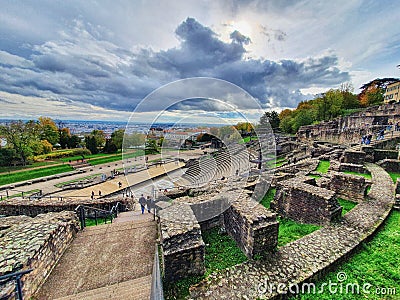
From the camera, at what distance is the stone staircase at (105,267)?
3471 millimetres

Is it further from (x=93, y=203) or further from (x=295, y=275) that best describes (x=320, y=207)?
(x=93, y=203)

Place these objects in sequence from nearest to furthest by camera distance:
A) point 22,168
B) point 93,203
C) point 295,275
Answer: point 295,275
point 93,203
point 22,168

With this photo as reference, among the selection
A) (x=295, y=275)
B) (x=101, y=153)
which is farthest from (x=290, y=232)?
(x=101, y=153)

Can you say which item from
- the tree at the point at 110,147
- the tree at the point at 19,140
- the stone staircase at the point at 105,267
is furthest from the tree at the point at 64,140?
the stone staircase at the point at 105,267

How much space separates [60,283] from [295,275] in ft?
16.8

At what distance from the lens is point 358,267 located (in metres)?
4.04

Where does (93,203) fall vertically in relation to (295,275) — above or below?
below

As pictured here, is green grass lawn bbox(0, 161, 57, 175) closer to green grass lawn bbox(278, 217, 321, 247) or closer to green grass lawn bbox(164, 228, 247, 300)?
green grass lawn bbox(164, 228, 247, 300)

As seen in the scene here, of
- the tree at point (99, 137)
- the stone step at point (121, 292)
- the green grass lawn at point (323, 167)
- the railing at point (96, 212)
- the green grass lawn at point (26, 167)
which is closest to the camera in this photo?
the stone step at point (121, 292)

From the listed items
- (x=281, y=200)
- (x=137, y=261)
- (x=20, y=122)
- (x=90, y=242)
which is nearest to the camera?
(x=137, y=261)

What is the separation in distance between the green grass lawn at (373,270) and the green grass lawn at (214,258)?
1.58 meters

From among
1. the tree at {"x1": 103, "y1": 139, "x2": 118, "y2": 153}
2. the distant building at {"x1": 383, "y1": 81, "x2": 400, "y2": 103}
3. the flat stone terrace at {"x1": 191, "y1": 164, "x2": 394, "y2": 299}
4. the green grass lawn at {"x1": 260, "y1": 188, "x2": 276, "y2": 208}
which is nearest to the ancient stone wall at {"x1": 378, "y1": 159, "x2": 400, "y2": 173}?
the flat stone terrace at {"x1": 191, "y1": 164, "x2": 394, "y2": 299}

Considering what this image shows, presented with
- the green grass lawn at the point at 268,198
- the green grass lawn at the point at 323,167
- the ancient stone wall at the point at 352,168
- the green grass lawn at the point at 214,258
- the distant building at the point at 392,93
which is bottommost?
the green grass lawn at the point at 214,258

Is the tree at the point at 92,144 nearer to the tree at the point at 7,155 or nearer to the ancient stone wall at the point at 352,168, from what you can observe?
the tree at the point at 7,155
